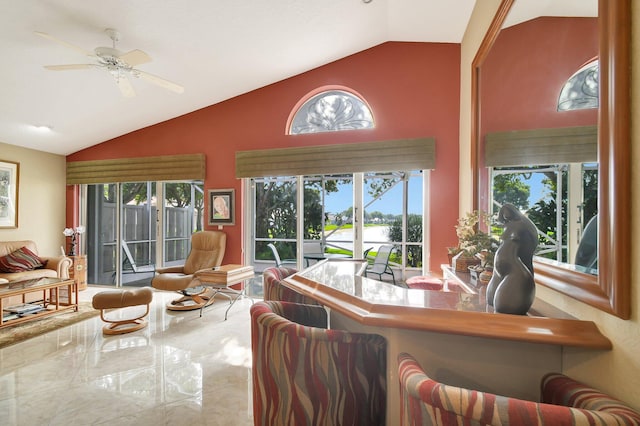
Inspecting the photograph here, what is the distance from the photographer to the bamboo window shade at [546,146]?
1015mm

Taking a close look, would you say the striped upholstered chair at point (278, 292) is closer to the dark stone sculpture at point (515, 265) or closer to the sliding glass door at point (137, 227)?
the dark stone sculpture at point (515, 265)

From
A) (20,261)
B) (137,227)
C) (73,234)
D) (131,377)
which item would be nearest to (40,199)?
→ (73,234)

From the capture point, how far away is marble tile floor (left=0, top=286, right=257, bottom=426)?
1903 mm

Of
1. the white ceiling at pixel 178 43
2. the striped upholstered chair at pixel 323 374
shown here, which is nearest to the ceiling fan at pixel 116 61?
the white ceiling at pixel 178 43

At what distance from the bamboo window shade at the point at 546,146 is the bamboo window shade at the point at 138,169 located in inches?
162

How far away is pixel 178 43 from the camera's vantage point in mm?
3111

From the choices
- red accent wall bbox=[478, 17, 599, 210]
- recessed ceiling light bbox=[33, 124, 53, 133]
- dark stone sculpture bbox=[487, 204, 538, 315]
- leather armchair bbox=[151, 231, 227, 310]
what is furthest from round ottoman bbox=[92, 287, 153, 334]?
red accent wall bbox=[478, 17, 599, 210]

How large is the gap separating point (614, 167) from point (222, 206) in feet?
14.5

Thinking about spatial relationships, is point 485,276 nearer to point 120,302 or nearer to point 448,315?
point 448,315

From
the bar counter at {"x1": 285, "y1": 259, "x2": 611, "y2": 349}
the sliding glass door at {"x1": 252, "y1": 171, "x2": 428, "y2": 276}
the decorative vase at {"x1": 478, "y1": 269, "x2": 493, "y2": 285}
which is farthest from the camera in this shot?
the sliding glass door at {"x1": 252, "y1": 171, "x2": 428, "y2": 276}

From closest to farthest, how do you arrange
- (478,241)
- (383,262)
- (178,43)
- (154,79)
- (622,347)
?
(622,347) → (478,241) → (154,79) → (178,43) → (383,262)

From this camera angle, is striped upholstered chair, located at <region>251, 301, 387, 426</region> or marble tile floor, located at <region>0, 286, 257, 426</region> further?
marble tile floor, located at <region>0, 286, 257, 426</region>

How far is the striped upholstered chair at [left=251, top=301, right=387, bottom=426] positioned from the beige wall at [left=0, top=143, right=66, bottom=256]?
19.1ft

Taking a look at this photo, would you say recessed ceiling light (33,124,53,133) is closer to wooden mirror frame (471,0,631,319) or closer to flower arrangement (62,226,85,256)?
flower arrangement (62,226,85,256)
